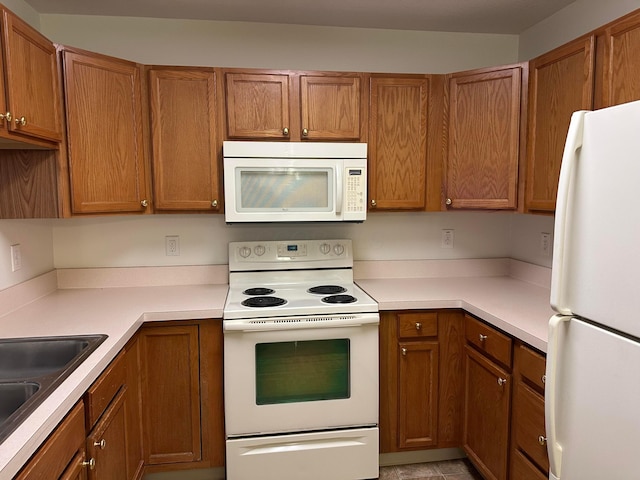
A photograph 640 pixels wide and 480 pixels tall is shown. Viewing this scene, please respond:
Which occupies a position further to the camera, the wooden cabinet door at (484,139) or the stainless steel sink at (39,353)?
the wooden cabinet door at (484,139)

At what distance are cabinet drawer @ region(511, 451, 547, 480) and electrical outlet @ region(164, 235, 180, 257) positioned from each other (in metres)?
2.01

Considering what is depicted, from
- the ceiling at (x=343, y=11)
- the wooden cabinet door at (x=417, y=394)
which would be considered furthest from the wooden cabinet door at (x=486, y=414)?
the ceiling at (x=343, y=11)

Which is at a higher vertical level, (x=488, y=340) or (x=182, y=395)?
(x=488, y=340)

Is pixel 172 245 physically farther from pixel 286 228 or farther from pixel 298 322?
pixel 298 322

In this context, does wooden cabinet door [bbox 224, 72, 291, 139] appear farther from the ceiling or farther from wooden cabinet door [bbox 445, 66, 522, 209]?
wooden cabinet door [bbox 445, 66, 522, 209]

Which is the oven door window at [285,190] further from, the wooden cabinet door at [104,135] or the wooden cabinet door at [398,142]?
the wooden cabinet door at [104,135]

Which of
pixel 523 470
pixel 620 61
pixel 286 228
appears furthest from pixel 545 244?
pixel 286 228

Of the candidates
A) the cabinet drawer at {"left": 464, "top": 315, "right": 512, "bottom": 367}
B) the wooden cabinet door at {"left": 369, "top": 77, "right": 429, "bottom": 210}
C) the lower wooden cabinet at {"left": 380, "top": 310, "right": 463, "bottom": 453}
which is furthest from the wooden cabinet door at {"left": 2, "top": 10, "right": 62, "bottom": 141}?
the cabinet drawer at {"left": 464, "top": 315, "right": 512, "bottom": 367}

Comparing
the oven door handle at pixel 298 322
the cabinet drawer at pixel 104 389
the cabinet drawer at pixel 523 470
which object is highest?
the oven door handle at pixel 298 322

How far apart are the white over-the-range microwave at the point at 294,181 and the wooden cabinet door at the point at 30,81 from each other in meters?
0.75

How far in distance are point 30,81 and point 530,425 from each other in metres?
2.34

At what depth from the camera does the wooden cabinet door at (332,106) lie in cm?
230

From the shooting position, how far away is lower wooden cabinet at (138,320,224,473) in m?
2.07

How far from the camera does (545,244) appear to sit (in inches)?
98.5
